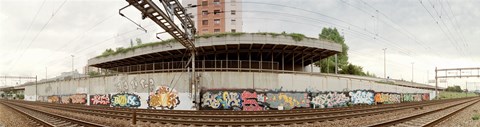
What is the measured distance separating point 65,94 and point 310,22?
1640 inches

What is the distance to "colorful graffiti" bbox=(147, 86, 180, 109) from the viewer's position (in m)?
31.2

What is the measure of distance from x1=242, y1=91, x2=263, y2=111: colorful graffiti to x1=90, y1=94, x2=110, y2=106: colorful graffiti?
1883 cm

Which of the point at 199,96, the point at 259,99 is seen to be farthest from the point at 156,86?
the point at 259,99

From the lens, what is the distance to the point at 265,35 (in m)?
32.7

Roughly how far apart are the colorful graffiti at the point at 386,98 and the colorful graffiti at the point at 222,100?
22285 millimetres

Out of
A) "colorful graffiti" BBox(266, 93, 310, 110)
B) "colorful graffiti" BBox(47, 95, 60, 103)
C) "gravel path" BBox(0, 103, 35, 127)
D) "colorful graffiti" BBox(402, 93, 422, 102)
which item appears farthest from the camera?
"colorful graffiti" BBox(47, 95, 60, 103)

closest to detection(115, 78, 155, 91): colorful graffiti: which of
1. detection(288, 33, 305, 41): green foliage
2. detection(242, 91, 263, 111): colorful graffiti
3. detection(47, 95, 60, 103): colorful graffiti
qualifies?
detection(242, 91, 263, 111): colorful graffiti

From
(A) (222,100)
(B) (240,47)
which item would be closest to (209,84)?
(A) (222,100)

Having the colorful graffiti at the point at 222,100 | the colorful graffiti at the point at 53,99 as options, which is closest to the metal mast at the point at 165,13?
the colorful graffiti at the point at 222,100

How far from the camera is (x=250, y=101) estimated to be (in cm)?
2903

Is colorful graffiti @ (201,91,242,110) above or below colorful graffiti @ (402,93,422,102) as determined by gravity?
above

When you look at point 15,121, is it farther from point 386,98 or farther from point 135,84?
point 386,98

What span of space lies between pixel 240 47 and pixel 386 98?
917 inches

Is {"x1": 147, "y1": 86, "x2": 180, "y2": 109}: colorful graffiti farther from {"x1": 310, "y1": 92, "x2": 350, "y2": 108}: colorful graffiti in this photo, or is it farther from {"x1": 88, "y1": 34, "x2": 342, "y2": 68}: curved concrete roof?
{"x1": 310, "y1": 92, "x2": 350, "y2": 108}: colorful graffiti
